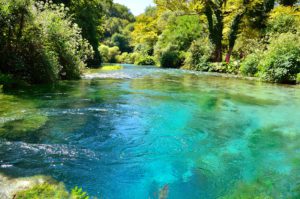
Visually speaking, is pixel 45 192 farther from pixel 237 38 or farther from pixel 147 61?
pixel 147 61

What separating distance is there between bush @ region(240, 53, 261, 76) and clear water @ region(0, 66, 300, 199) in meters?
15.2

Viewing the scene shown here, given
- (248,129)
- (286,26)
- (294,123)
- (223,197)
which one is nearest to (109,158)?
(223,197)

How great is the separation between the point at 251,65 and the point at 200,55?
10.1 meters

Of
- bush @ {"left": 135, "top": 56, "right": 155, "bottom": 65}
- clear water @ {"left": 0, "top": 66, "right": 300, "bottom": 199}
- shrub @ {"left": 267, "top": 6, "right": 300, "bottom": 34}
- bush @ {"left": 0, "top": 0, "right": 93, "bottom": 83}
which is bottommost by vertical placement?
clear water @ {"left": 0, "top": 66, "right": 300, "bottom": 199}

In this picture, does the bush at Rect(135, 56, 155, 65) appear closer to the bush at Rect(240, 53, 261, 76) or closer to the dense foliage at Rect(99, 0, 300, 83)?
the dense foliage at Rect(99, 0, 300, 83)

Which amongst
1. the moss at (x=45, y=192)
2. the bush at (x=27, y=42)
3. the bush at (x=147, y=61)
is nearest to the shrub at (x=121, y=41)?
the bush at (x=147, y=61)

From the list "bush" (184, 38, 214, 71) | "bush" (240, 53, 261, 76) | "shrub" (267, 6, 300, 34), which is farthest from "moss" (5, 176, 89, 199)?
"bush" (184, 38, 214, 71)

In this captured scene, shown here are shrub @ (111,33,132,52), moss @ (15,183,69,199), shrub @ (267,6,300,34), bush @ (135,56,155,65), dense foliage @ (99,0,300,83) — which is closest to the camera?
moss @ (15,183,69,199)

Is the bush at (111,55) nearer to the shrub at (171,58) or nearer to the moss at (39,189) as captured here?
the shrub at (171,58)

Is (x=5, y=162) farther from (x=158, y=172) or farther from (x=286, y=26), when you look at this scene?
(x=286, y=26)

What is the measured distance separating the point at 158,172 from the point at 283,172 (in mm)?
2145

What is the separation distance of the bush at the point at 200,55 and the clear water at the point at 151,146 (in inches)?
932

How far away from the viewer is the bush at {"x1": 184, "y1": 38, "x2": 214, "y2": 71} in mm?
33844

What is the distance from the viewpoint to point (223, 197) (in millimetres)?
4207
